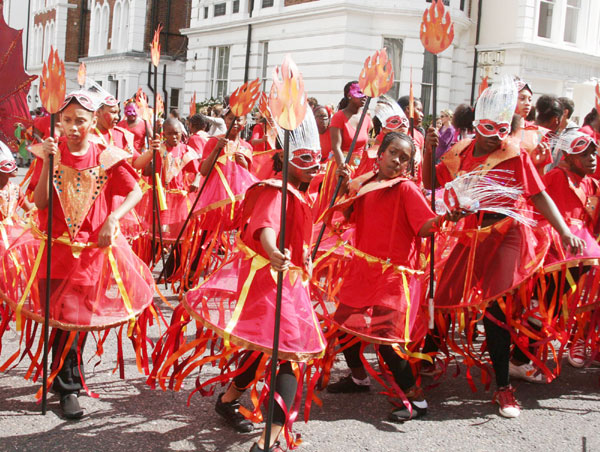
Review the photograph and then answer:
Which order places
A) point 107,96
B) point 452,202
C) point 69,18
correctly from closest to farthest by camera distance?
point 452,202 → point 107,96 → point 69,18

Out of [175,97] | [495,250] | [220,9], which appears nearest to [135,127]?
Answer: [495,250]

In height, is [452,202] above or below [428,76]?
below

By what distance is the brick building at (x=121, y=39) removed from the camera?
31531mm

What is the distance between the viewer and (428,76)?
21.0 metres

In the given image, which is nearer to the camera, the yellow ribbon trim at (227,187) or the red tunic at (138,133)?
the yellow ribbon trim at (227,187)

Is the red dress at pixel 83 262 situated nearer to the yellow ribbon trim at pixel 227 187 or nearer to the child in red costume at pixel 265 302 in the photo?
the child in red costume at pixel 265 302

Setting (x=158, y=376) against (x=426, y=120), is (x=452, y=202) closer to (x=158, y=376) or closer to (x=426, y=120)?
(x=158, y=376)

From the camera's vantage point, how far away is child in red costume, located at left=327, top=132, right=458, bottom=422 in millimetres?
4336

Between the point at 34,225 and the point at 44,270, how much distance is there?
1.16 ft

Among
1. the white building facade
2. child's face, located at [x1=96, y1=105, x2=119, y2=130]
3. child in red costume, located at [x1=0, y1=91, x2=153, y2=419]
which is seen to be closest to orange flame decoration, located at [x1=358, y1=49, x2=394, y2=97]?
child in red costume, located at [x1=0, y1=91, x2=153, y2=419]

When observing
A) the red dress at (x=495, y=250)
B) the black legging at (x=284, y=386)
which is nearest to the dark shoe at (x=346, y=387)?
the red dress at (x=495, y=250)

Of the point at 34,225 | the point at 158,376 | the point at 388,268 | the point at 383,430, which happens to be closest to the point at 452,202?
the point at 388,268

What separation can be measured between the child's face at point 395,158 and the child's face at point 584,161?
1.54m

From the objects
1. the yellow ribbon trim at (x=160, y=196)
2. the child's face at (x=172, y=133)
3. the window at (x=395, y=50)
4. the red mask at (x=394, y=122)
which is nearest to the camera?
the red mask at (x=394, y=122)
